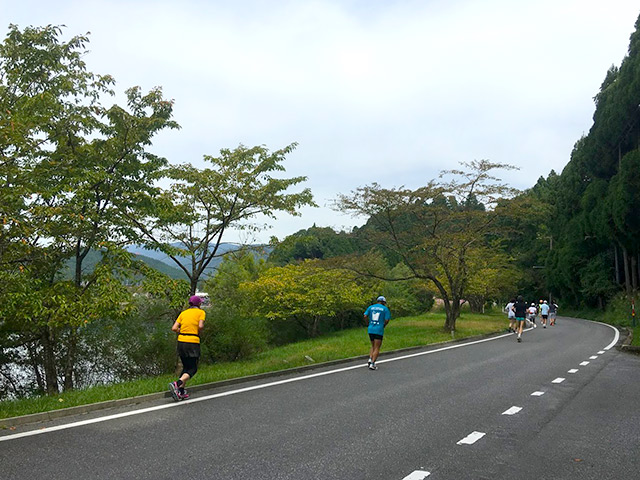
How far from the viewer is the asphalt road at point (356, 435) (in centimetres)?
475

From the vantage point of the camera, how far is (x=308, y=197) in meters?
15.6

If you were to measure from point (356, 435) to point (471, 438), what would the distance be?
4.31ft

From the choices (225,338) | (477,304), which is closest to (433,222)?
(225,338)

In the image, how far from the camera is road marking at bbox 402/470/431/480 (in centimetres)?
451

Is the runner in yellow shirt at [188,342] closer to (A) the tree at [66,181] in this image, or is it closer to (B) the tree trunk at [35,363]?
(A) the tree at [66,181]

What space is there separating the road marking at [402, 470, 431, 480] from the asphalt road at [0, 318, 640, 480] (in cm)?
3

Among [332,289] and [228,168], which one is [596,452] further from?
[332,289]

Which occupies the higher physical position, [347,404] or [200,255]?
[200,255]

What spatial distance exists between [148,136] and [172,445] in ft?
32.9

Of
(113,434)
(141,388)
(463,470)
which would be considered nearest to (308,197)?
(141,388)

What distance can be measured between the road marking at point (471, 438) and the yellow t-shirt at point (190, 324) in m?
4.31

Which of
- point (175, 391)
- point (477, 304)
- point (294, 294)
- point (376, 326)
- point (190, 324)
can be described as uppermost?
point (294, 294)

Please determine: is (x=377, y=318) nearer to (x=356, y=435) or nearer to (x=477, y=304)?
(x=356, y=435)

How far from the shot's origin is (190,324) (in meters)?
8.19
